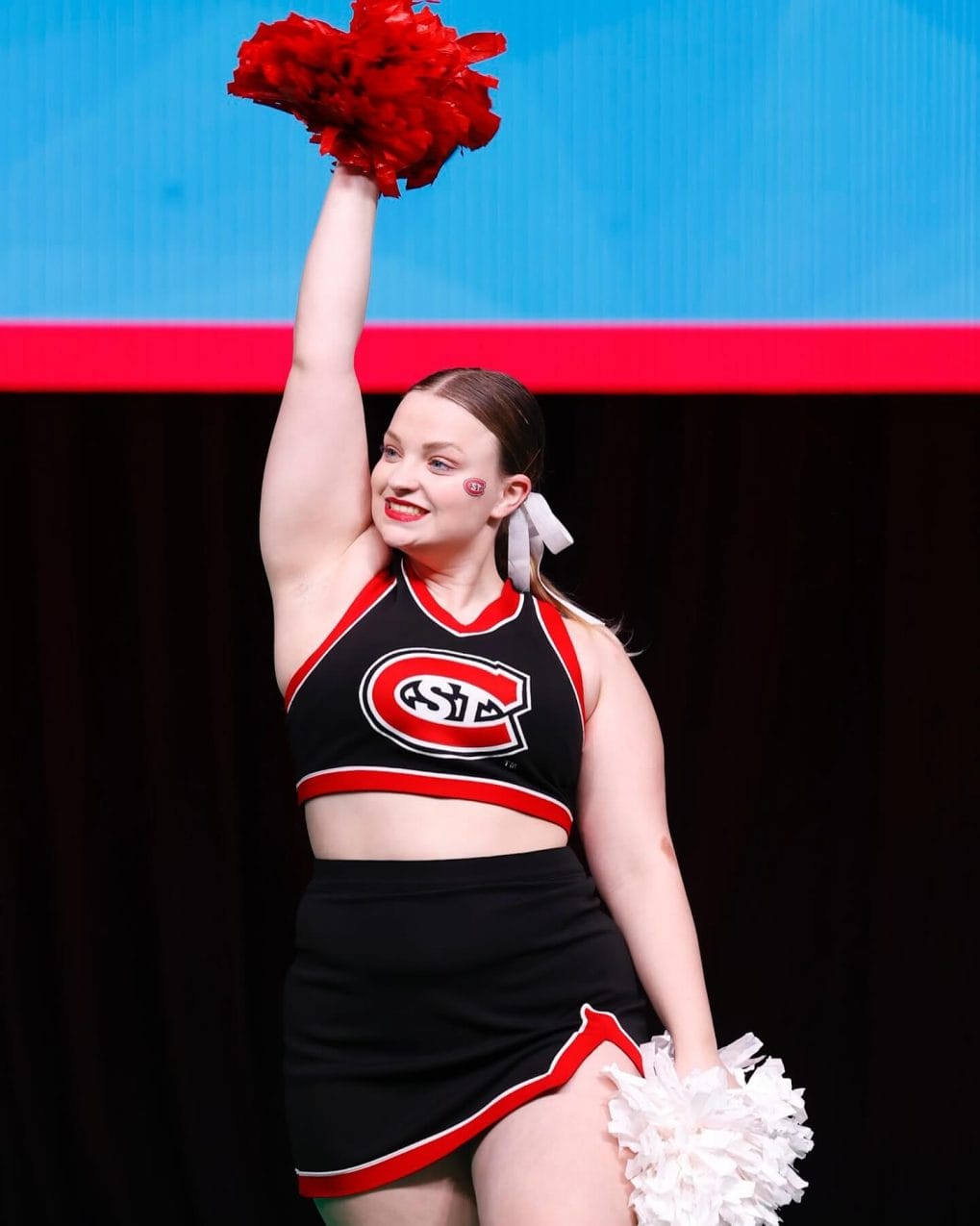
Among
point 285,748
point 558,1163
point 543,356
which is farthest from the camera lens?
point 285,748

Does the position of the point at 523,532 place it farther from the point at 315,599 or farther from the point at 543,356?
the point at 543,356

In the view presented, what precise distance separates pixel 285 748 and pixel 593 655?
116 cm

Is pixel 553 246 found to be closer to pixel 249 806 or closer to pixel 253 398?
pixel 253 398

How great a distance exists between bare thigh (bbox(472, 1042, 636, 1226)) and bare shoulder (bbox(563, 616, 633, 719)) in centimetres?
40

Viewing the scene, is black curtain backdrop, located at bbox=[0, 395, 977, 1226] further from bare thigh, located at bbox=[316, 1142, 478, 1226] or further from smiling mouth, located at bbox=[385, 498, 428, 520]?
bare thigh, located at bbox=[316, 1142, 478, 1226]

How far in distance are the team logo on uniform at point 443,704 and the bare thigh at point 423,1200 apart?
0.41 m

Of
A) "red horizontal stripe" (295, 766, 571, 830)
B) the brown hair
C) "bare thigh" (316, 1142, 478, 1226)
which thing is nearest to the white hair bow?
the brown hair

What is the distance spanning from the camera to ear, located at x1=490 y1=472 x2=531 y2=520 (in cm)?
189

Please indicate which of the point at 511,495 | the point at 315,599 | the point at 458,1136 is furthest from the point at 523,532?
the point at 458,1136

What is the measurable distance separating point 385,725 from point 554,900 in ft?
0.85

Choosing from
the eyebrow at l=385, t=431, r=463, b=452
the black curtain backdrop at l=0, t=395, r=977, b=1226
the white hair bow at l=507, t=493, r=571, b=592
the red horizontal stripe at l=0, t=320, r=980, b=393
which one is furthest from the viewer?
the black curtain backdrop at l=0, t=395, r=977, b=1226

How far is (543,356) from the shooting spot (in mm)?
2447

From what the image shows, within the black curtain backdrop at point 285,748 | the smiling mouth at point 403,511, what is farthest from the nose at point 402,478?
the black curtain backdrop at point 285,748

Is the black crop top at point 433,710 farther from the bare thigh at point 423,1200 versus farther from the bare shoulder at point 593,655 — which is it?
the bare thigh at point 423,1200
